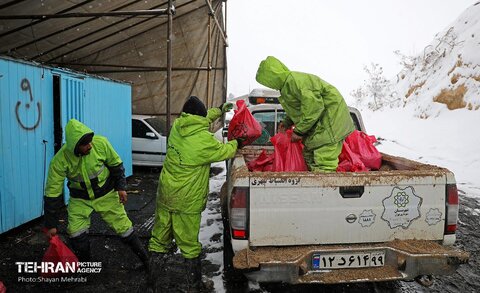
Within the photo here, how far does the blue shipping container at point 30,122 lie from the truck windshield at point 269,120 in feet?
10.5

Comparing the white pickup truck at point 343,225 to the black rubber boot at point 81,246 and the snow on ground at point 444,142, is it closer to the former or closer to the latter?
the black rubber boot at point 81,246

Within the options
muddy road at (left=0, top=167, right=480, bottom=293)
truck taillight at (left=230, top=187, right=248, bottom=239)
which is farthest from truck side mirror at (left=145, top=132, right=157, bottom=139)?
truck taillight at (left=230, top=187, right=248, bottom=239)

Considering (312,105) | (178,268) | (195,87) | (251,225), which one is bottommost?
(178,268)

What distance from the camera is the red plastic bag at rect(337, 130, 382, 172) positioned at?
341 centimetres

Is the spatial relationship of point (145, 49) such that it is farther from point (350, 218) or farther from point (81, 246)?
point (350, 218)

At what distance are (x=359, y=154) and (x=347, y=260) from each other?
1498 millimetres

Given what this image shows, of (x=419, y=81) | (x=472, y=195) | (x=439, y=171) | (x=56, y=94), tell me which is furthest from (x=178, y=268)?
(x=419, y=81)

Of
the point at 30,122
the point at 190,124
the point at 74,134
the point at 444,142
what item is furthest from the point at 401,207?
the point at 444,142

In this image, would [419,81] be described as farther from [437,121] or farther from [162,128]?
[162,128]

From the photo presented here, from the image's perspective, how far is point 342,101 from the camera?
Result: 3.28 meters

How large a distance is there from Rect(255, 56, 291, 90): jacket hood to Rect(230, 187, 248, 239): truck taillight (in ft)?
4.51

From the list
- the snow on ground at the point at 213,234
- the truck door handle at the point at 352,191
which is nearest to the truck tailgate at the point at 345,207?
the truck door handle at the point at 352,191

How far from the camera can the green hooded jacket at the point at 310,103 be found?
3.15m

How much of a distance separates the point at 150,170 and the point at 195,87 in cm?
406
